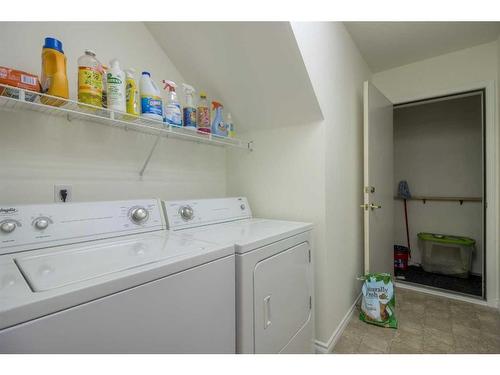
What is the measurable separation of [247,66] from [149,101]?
0.71m

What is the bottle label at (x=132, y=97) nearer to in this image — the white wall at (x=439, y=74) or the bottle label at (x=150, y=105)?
the bottle label at (x=150, y=105)

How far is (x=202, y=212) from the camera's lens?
1523 mm

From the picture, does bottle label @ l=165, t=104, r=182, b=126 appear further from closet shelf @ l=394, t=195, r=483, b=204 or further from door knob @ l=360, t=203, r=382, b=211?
closet shelf @ l=394, t=195, r=483, b=204

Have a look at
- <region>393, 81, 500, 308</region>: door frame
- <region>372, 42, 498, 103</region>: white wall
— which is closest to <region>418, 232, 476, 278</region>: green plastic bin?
<region>393, 81, 500, 308</region>: door frame

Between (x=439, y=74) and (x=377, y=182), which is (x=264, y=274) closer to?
(x=377, y=182)

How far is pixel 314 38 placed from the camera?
1654 millimetres

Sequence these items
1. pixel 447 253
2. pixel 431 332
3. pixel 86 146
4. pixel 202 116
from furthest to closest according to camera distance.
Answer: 1. pixel 447 253
2. pixel 431 332
3. pixel 202 116
4. pixel 86 146

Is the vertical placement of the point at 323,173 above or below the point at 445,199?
above

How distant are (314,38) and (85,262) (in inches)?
71.2

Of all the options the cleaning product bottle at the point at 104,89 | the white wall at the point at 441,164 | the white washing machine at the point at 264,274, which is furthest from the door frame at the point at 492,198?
the cleaning product bottle at the point at 104,89

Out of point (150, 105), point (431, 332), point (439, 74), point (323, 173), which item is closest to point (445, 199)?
point (439, 74)

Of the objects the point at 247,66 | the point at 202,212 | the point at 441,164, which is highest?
the point at 247,66
